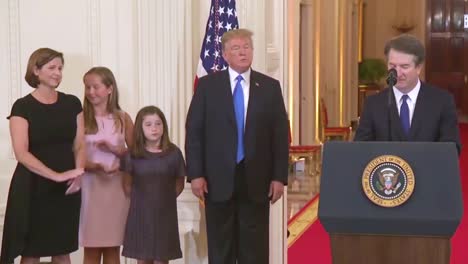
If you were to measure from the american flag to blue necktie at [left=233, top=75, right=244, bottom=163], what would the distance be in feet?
2.65

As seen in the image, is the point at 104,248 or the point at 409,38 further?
the point at 104,248

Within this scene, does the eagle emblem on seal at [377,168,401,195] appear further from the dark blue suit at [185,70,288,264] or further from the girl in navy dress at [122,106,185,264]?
the girl in navy dress at [122,106,185,264]

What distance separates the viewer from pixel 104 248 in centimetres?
582

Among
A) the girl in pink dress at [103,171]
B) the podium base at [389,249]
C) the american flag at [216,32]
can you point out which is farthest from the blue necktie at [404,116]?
the american flag at [216,32]

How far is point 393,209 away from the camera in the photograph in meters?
3.40

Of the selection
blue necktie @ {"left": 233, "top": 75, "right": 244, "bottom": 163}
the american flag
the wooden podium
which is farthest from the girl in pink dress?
the wooden podium

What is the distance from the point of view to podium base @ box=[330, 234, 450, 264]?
3.40 metres

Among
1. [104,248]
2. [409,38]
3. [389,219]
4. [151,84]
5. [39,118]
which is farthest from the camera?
[151,84]

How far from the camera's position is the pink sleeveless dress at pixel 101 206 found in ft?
18.6

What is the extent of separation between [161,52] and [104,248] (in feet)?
5.46

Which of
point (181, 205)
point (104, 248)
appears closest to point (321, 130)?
point (181, 205)

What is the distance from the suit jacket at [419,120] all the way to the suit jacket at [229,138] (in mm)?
1371

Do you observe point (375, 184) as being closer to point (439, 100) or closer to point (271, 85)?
point (439, 100)

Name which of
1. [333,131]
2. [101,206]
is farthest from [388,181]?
[333,131]
